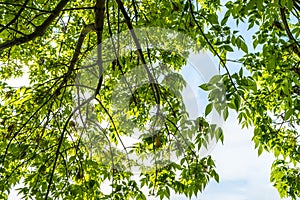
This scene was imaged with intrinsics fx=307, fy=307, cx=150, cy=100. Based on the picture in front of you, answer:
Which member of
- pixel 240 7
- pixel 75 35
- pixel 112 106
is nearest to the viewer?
pixel 240 7

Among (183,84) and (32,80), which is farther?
(32,80)

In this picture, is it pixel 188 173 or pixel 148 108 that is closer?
pixel 188 173

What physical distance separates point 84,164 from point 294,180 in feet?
9.03

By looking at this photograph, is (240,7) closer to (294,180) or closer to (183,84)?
(183,84)

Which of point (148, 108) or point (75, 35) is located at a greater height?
point (75, 35)

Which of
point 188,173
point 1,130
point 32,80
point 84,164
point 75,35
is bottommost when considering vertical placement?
point 188,173

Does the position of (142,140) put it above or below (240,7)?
below

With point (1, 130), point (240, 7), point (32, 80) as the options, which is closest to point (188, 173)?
point (240, 7)

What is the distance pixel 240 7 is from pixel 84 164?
2096mm

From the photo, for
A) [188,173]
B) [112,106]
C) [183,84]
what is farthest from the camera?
[112,106]

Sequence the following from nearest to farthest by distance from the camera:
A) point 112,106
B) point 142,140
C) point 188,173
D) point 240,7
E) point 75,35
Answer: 1. point 240,7
2. point 188,173
3. point 142,140
4. point 112,106
5. point 75,35

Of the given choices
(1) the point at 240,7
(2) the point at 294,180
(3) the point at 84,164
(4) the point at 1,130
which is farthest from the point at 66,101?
(2) the point at 294,180

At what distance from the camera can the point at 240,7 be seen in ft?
8.42

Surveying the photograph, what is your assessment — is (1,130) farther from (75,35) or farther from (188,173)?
(188,173)
